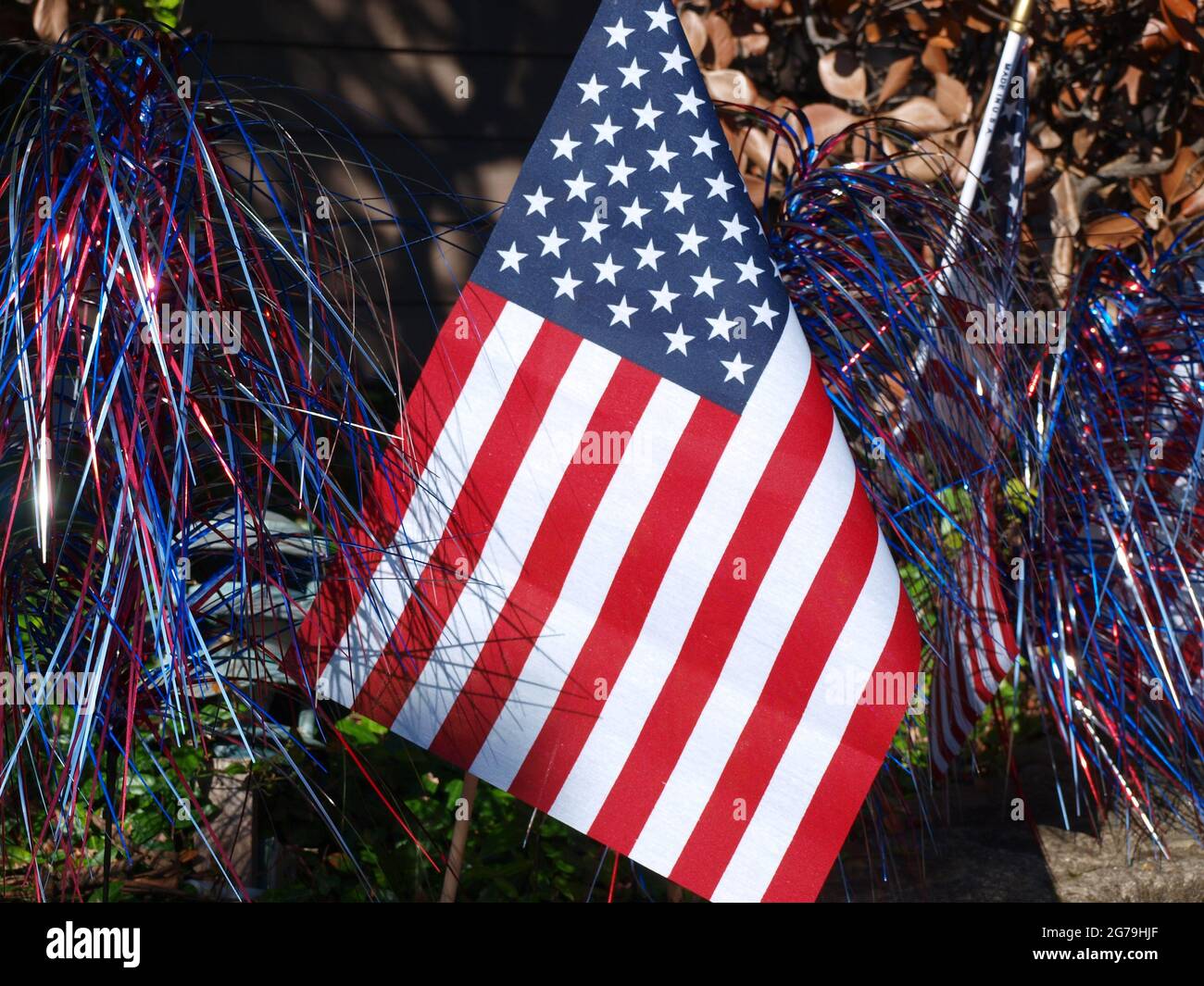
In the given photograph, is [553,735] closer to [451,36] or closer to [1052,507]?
[1052,507]

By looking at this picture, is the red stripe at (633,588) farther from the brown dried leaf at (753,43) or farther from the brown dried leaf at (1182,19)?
the brown dried leaf at (1182,19)

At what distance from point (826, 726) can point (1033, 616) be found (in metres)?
0.88

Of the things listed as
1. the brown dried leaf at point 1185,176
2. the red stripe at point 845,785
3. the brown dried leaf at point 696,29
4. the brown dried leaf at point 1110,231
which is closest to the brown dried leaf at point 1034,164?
the brown dried leaf at point 1110,231

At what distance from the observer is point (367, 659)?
2.05m

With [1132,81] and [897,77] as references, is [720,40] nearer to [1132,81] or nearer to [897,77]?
[897,77]

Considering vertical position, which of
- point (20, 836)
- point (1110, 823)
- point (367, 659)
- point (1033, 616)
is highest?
point (1033, 616)

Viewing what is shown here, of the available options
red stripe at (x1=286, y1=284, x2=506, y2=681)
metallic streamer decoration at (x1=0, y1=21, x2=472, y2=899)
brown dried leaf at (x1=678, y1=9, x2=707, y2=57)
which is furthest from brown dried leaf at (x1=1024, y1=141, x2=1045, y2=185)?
metallic streamer decoration at (x1=0, y1=21, x2=472, y2=899)

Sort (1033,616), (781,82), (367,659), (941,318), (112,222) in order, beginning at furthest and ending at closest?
(781,82) < (1033,616) < (941,318) < (367,659) < (112,222)

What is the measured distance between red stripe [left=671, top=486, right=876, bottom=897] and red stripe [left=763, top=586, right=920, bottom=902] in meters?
0.08

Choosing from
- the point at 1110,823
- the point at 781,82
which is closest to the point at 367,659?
the point at 1110,823

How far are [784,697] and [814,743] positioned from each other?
92 mm

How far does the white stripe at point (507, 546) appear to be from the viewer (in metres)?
2.06

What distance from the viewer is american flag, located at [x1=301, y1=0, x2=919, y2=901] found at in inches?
79.4

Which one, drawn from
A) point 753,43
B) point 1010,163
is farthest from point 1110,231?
point 753,43
